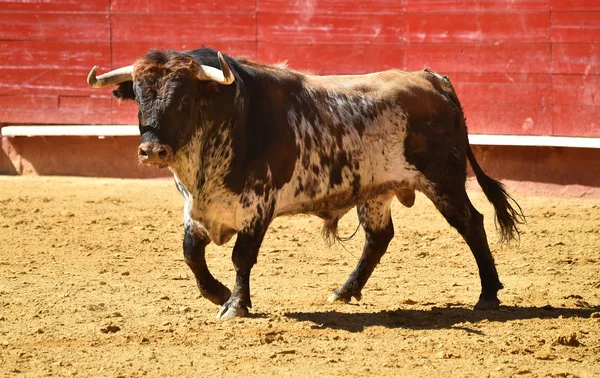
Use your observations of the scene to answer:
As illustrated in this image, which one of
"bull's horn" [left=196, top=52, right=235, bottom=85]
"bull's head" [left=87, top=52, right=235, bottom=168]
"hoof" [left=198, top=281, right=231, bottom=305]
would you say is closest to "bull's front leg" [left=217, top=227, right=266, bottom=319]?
"hoof" [left=198, top=281, right=231, bottom=305]

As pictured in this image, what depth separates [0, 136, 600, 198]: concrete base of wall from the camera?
875 cm

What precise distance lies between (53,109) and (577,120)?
4.60 m

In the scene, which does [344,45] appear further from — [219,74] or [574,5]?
[219,74]

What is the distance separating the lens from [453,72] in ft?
30.5

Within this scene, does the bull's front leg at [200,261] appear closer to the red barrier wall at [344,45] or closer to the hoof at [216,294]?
the hoof at [216,294]

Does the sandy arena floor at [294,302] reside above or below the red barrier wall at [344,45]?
below

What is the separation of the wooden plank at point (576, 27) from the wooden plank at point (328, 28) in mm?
1270

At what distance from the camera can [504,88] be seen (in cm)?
916

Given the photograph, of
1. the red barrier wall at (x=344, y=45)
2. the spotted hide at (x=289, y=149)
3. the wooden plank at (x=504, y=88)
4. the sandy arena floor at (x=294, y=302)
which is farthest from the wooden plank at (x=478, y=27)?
the spotted hide at (x=289, y=149)

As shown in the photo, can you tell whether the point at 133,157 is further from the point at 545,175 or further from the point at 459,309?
the point at 459,309

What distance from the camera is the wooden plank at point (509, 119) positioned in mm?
9047

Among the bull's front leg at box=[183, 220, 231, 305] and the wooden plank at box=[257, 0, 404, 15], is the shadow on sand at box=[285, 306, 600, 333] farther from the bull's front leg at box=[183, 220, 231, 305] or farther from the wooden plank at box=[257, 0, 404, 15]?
the wooden plank at box=[257, 0, 404, 15]

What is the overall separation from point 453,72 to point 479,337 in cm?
504

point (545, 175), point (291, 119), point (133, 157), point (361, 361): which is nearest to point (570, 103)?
point (545, 175)
